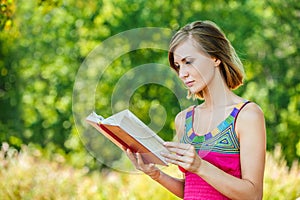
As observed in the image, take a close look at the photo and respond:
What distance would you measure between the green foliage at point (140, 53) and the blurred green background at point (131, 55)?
0.01 meters

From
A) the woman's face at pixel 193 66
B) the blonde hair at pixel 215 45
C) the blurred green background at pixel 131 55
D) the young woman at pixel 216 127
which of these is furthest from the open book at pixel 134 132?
the blurred green background at pixel 131 55

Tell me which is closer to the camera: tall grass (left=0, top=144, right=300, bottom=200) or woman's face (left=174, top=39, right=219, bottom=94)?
woman's face (left=174, top=39, right=219, bottom=94)

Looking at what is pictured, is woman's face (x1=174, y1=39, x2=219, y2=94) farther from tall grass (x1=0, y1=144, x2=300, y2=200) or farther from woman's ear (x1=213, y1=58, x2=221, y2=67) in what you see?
tall grass (x1=0, y1=144, x2=300, y2=200)

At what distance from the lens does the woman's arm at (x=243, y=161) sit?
7.20 ft

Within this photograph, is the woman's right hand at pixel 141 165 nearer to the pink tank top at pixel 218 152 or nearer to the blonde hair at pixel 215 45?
the pink tank top at pixel 218 152

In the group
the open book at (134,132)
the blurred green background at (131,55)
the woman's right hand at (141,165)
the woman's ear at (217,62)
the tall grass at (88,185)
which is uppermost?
the woman's ear at (217,62)

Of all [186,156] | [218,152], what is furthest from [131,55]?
[186,156]

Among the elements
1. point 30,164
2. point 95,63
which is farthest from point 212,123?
point 95,63

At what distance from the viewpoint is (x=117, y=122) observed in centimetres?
223

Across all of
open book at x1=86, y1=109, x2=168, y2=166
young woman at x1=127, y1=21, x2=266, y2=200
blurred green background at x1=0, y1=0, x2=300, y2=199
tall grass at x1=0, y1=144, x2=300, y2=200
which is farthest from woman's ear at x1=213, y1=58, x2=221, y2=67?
blurred green background at x1=0, y1=0, x2=300, y2=199

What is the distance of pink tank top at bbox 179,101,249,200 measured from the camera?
235cm

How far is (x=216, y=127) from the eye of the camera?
2402 mm

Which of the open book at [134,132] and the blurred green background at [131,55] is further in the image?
the blurred green background at [131,55]

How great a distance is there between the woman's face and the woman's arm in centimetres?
16
